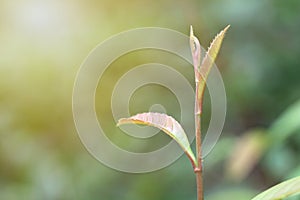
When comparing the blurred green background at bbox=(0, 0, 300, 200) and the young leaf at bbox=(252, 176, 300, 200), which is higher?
the blurred green background at bbox=(0, 0, 300, 200)

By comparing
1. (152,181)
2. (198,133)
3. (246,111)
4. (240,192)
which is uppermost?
(246,111)

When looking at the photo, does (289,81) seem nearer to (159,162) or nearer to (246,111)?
(246,111)

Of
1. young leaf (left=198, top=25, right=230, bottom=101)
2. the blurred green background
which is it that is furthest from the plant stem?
the blurred green background

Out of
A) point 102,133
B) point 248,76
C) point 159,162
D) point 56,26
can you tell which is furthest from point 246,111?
point 56,26

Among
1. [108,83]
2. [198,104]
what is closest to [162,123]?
[198,104]

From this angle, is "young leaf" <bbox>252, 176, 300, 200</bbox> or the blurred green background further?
the blurred green background

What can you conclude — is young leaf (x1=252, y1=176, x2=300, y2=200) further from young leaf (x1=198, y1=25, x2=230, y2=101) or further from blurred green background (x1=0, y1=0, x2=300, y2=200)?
blurred green background (x1=0, y1=0, x2=300, y2=200)

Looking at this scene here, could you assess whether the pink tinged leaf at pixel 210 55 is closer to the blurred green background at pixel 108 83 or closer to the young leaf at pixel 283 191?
the young leaf at pixel 283 191

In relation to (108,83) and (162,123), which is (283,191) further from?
(108,83)

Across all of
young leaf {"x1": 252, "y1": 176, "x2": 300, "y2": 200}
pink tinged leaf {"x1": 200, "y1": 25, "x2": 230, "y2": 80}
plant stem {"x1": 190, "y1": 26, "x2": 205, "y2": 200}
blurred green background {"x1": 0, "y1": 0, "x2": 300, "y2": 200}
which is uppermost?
blurred green background {"x1": 0, "y1": 0, "x2": 300, "y2": 200}
